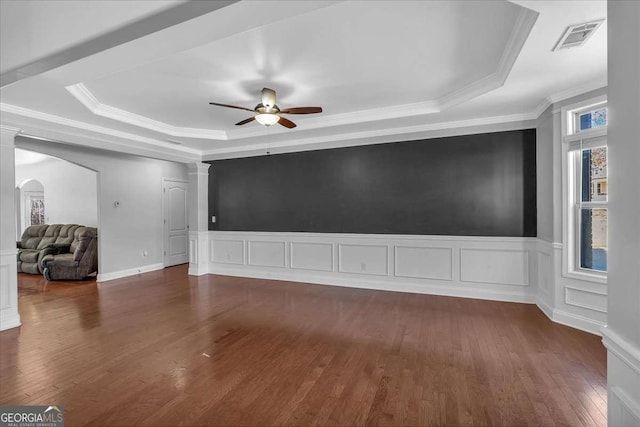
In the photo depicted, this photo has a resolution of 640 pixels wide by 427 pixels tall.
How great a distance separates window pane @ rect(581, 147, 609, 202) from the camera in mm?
3326

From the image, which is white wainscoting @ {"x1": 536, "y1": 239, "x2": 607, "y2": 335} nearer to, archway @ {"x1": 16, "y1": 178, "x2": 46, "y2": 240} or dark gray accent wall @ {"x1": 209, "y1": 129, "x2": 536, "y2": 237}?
dark gray accent wall @ {"x1": 209, "y1": 129, "x2": 536, "y2": 237}

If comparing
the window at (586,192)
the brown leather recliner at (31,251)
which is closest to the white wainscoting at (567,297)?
the window at (586,192)

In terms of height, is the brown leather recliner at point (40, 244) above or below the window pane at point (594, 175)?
below

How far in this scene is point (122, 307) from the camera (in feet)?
14.3

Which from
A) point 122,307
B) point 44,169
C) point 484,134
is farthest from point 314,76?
point 44,169

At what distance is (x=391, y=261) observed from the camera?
16.8 ft

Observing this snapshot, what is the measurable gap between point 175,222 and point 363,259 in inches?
201

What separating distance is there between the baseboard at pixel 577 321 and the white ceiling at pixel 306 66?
2.46 meters

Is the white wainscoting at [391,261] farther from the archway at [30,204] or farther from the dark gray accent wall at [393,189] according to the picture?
the archway at [30,204]

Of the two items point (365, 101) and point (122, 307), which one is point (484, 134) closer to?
point (365, 101)

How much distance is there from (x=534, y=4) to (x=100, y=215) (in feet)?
23.3

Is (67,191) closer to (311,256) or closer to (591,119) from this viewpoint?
(311,256)

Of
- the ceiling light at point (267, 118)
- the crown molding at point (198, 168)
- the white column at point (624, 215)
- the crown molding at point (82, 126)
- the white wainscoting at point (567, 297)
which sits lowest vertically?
the white wainscoting at point (567, 297)

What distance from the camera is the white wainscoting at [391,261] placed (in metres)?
4.44
